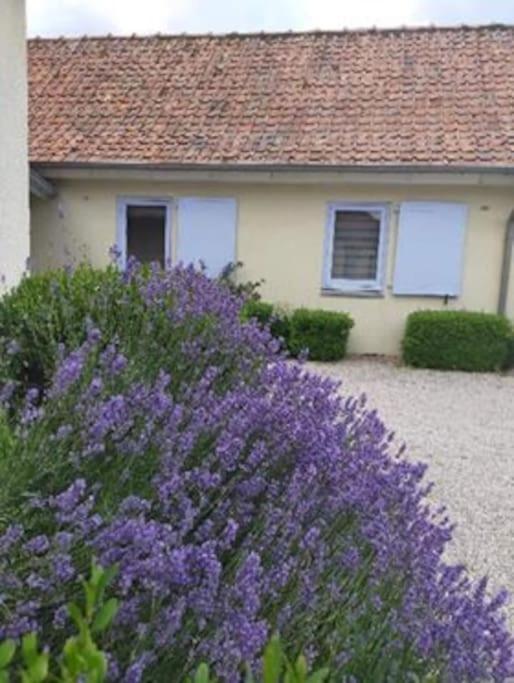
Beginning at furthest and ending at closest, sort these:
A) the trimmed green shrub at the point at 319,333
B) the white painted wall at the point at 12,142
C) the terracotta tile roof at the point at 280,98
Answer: the terracotta tile roof at the point at 280,98, the trimmed green shrub at the point at 319,333, the white painted wall at the point at 12,142

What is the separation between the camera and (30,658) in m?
0.79

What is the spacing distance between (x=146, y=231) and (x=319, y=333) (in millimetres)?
3797

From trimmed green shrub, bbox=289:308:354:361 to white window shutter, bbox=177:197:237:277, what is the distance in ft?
5.76

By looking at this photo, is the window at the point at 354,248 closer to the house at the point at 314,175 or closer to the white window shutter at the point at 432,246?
the house at the point at 314,175

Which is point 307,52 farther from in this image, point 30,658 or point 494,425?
point 30,658

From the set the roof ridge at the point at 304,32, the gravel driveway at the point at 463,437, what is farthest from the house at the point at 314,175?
the gravel driveway at the point at 463,437

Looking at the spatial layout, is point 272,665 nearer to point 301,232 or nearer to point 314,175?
point 314,175

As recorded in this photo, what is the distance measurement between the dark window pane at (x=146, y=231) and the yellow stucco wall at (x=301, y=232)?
337mm

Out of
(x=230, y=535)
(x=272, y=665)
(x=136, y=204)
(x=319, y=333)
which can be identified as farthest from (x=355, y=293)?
(x=272, y=665)

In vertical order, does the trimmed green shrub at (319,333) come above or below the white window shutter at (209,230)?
below

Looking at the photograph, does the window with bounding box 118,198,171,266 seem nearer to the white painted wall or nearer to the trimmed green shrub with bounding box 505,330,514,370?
the white painted wall

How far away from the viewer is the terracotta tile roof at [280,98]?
998 centimetres

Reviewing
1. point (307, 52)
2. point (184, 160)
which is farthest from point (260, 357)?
point (307, 52)

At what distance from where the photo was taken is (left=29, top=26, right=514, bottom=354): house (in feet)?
32.2
